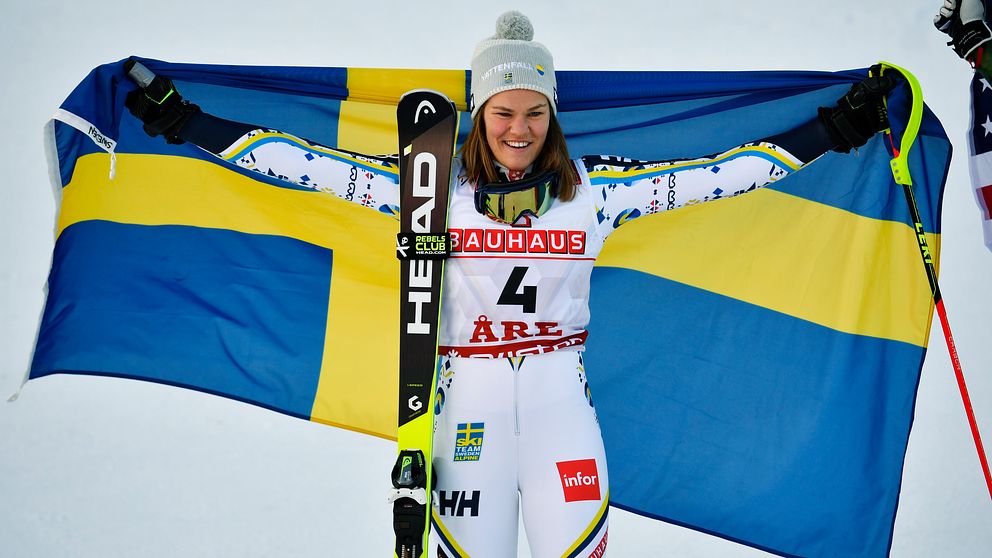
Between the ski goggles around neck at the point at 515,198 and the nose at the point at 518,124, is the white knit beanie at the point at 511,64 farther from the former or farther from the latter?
the ski goggles around neck at the point at 515,198

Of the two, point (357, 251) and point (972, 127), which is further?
point (357, 251)

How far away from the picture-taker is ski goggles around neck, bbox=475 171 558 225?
2.23 meters

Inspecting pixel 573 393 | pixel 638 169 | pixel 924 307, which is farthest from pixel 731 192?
pixel 924 307

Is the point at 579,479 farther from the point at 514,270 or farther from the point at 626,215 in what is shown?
the point at 626,215

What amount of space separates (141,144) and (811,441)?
2406 millimetres

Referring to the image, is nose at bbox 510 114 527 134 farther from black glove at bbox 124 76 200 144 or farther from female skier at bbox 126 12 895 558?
black glove at bbox 124 76 200 144

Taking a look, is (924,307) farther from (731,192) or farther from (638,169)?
(638,169)

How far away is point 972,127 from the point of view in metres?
2.84

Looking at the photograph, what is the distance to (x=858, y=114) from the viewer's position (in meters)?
2.47

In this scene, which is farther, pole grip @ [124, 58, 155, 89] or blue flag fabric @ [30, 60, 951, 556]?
blue flag fabric @ [30, 60, 951, 556]

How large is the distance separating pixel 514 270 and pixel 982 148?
1547 mm

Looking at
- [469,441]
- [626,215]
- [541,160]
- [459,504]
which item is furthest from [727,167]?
[459,504]

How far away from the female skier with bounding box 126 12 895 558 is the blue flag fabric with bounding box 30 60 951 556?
29.4 inches

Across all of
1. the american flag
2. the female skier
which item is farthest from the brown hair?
the american flag
